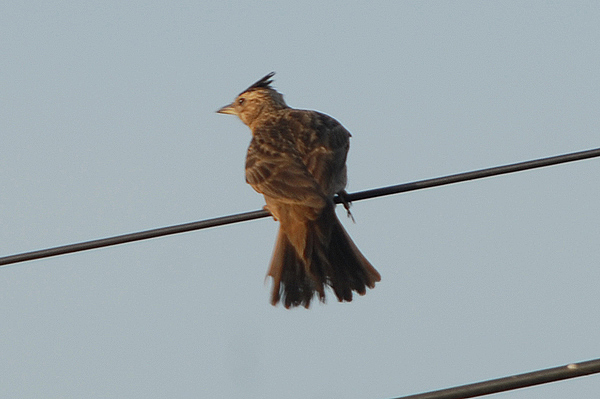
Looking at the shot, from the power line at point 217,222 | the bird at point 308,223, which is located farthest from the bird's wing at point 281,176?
the power line at point 217,222

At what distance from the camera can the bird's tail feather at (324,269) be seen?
7801 millimetres

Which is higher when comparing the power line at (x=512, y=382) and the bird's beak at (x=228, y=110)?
the bird's beak at (x=228, y=110)

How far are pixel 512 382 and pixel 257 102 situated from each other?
24.0 feet

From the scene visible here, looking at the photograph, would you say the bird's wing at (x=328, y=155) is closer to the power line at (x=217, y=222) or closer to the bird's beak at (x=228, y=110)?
the power line at (x=217, y=222)

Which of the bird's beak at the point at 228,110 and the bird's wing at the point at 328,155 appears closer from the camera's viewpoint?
the bird's wing at the point at 328,155

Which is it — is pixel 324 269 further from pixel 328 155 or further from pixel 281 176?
pixel 328 155

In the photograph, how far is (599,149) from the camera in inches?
248

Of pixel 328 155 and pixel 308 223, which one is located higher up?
pixel 328 155

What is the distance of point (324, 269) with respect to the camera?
7824 mm

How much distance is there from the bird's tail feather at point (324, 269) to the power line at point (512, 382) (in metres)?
3.33

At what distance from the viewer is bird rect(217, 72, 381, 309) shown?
7797 millimetres

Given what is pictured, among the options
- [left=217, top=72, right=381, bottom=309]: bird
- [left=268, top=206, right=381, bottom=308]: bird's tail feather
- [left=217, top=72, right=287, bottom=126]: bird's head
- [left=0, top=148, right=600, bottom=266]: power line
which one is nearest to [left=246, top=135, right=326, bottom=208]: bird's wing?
[left=217, top=72, right=381, bottom=309]: bird

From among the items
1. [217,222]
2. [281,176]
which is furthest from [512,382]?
[281,176]

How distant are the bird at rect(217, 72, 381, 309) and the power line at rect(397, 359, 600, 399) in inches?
130
